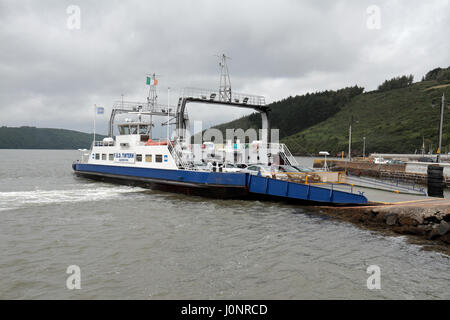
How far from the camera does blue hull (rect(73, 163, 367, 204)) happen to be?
1670 cm

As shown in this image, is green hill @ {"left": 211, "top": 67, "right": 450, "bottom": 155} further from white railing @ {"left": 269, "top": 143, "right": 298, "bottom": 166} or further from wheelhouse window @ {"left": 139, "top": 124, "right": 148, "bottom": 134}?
wheelhouse window @ {"left": 139, "top": 124, "right": 148, "bottom": 134}

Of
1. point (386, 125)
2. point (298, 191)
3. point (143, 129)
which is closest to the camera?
point (298, 191)

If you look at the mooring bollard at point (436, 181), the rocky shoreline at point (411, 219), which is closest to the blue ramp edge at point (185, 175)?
the rocky shoreline at point (411, 219)

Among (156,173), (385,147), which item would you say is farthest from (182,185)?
(385,147)

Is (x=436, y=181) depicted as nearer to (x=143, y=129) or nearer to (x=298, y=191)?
(x=298, y=191)

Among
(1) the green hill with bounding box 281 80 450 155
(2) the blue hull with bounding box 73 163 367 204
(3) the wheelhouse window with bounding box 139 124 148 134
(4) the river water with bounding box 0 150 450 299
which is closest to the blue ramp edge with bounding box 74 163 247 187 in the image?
(2) the blue hull with bounding box 73 163 367 204

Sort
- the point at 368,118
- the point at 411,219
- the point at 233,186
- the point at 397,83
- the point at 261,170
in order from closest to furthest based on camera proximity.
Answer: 1. the point at 411,219
2. the point at 233,186
3. the point at 261,170
4. the point at 368,118
5. the point at 397,83

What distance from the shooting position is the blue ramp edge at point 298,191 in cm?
1595

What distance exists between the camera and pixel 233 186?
1952 cm

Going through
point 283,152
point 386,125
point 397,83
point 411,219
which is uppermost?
point 397,83

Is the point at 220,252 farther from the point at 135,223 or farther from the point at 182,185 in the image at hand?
Answer: the point at 182,185

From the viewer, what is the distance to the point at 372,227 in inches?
532

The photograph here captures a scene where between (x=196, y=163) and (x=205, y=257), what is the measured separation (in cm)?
1613

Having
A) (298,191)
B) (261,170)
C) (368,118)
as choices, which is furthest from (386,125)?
(298,191)
